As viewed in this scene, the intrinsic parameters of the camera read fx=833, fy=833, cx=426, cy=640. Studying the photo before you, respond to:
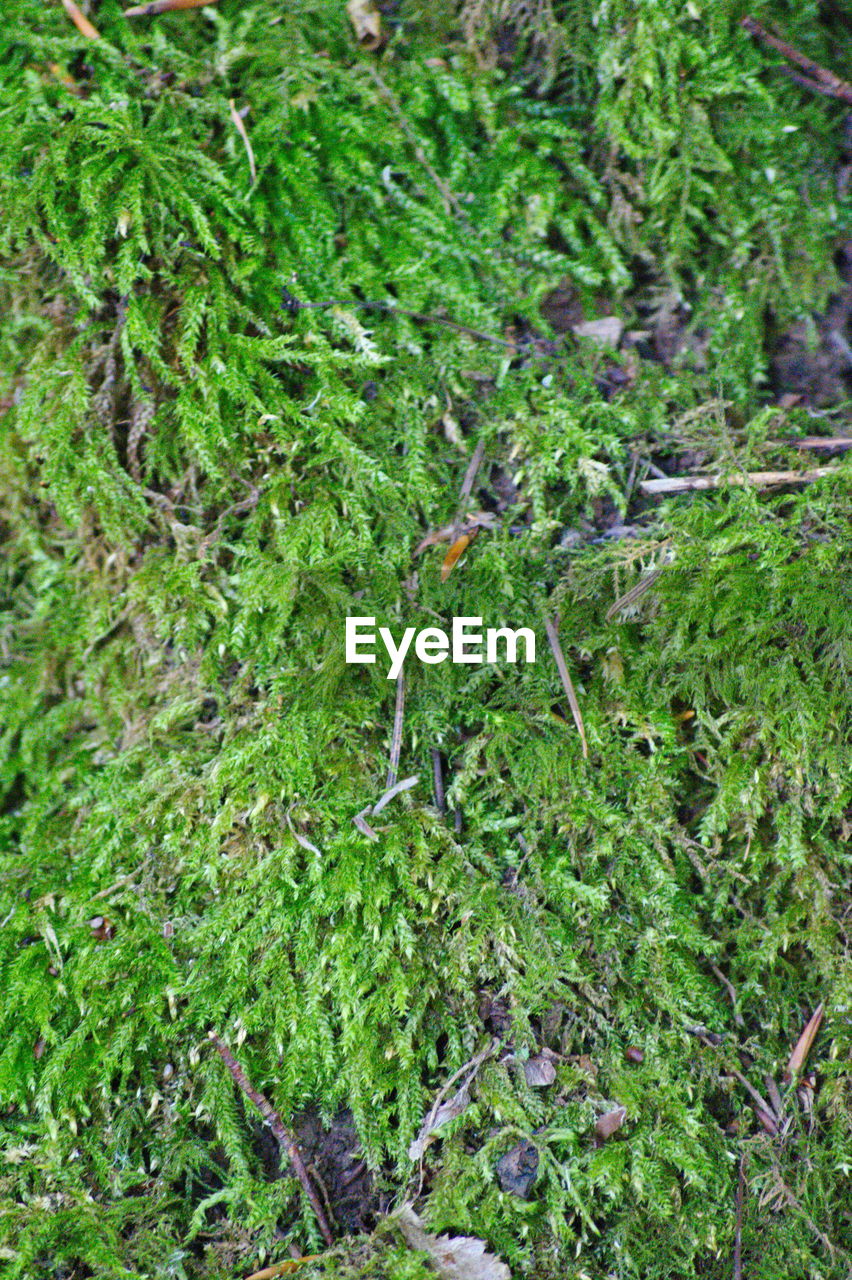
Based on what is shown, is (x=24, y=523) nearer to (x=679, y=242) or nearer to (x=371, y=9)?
(x=371, y=9)

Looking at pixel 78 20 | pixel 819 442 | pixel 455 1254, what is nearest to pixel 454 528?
pixel 819 442

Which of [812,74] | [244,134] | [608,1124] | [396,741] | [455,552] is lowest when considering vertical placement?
[608,1124]

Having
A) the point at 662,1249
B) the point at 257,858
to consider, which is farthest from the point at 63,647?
the point at 662,1249

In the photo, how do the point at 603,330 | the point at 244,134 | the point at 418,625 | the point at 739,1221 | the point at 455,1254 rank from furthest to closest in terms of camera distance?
the point at 603,330 → the point at 244,134 → the point at 418,625 → the point at 739,1221 → the point at 455,1254

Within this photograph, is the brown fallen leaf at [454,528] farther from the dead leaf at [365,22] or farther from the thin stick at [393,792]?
the dead leaf at [365,22]

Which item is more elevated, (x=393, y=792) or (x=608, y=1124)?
(x=393, y=792)

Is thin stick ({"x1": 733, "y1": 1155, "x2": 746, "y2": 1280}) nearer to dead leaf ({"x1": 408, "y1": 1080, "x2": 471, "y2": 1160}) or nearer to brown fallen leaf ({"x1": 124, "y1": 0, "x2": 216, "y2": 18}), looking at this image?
dead leaf ({"x1": 408, "y1": 1080, "x2": 471, "y2": 1160})

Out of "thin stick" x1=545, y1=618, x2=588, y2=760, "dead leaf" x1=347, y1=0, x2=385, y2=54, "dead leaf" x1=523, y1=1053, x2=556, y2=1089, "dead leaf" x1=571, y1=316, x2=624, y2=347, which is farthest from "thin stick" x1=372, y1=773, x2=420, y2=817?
"dead leaf" x1=347, y1=0, x2=385, y2=54

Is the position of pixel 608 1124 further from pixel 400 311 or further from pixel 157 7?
pixel 157 7
